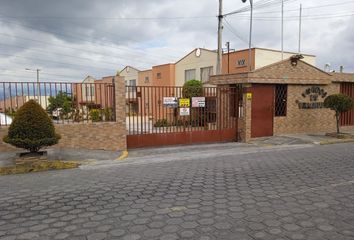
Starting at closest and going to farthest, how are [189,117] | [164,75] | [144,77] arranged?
[189,117] < [164,75] < [144,77]

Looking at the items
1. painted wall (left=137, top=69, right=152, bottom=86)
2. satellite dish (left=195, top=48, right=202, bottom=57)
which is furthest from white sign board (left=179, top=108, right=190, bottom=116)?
painted wall (left=137, top=69, right=152, bottom=86)

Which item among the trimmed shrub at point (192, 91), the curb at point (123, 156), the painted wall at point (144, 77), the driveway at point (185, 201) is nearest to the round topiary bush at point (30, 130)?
the driveway at point (185, 201)

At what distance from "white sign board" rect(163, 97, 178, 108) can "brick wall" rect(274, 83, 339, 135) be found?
5.15 m

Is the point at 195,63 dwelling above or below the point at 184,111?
above

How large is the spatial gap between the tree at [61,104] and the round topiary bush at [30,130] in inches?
70.9

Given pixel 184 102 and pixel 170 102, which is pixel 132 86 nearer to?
pixel 170 102

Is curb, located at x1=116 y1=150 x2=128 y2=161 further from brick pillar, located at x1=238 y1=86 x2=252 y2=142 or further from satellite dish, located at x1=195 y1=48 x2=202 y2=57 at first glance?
satellite dish, located at x1=195 y1=48 x2=202 y2=57

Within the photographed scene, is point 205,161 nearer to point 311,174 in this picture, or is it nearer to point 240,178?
point 240,178

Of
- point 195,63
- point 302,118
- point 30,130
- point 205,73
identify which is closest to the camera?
point 30,130

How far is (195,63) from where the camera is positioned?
32.5 meters

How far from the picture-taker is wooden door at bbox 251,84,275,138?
13789mm

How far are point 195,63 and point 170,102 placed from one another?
68.6 ft

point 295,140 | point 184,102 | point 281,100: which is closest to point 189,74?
point 281,100

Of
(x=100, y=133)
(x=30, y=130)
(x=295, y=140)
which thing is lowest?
(x=295, y=140)
